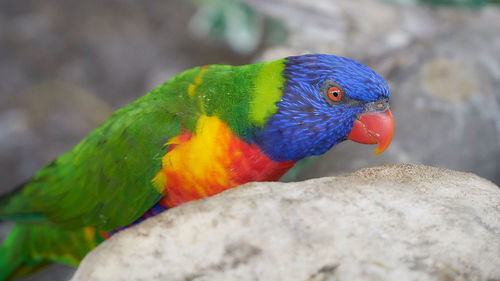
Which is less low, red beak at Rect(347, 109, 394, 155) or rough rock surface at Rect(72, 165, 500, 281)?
red beak at Rect(347, 109, 394, 155)

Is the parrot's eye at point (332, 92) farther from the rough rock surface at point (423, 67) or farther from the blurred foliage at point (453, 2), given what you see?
the blurred foliage at point (453, 2)

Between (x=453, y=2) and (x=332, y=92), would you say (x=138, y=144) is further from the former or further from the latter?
(x=453, y=2)

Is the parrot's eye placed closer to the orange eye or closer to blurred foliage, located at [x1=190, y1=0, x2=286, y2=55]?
the orange eye

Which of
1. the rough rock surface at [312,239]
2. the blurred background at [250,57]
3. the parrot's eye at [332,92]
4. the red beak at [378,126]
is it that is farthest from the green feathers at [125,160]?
the blurred background at [250,57]

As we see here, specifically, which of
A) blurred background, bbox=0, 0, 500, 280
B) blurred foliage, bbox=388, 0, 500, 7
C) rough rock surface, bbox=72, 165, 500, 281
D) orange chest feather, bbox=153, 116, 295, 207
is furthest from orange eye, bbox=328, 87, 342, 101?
blurred foliage, bbox=388, 0, 500, 7

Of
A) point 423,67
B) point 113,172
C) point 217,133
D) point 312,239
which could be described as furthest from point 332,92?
point 423,67

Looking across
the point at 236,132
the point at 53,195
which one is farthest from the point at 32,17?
the point at 236,132
